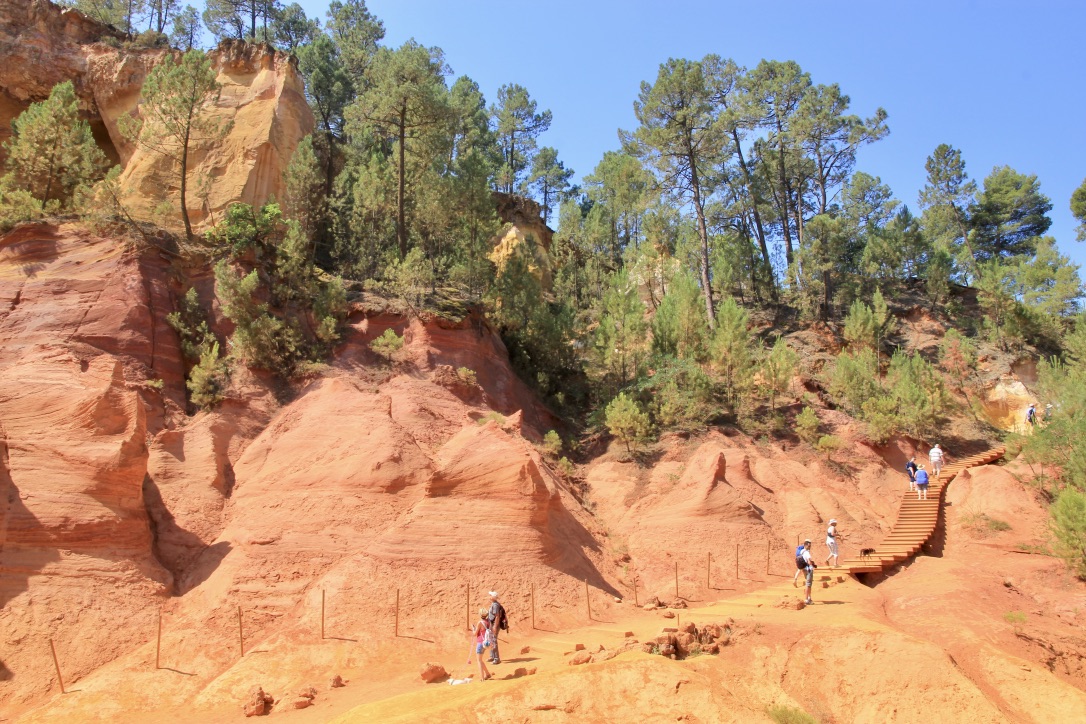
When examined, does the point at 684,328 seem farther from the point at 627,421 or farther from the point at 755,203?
the point at 755,203

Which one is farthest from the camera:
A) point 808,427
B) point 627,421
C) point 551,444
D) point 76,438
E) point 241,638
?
point 808,427

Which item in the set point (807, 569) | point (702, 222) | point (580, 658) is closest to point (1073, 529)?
point (807, 569)

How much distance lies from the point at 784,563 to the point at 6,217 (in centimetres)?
2715

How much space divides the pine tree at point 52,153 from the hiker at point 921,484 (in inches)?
1249

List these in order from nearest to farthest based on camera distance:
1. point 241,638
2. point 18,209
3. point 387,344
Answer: point 241,638, point 18,209, point 387,344

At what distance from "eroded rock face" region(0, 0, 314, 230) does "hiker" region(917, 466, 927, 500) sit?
28.9 m

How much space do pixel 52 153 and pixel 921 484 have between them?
33602mm

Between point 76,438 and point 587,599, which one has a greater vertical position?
point 76,438

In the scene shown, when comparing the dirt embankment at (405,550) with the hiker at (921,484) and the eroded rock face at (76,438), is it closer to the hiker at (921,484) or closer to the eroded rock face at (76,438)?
the eroded rock face at (76,438)

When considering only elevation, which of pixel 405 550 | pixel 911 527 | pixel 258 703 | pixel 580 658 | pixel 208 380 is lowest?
pixel 258 703

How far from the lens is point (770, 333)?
38.7m

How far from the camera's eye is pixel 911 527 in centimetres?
2306

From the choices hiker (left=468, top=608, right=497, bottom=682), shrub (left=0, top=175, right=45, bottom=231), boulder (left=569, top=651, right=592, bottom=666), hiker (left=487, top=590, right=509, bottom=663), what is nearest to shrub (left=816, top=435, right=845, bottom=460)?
boulder (left=569, top=651, right=592, bottom=666)

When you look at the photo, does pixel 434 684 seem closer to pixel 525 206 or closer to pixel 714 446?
pixel 714 446
